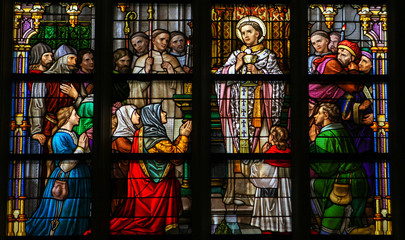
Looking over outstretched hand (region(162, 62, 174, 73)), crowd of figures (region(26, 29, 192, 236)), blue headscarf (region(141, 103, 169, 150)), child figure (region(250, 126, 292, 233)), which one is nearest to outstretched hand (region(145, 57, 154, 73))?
crowd of figures (region(26, 29, 192, 236))

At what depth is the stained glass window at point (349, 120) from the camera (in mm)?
7039

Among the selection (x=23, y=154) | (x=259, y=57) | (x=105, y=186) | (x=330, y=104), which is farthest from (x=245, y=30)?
(x=23, y=154)

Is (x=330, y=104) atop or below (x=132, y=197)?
atop

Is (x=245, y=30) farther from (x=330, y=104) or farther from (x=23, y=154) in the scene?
(x=23, y=154)

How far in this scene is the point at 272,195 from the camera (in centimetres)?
704

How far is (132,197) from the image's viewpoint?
7.01 m

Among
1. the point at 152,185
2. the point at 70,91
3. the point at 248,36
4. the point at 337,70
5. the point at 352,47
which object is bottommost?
the point at 152,185

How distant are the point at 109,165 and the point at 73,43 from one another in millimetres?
1418

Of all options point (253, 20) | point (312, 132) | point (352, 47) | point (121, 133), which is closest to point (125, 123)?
point (121, 133)

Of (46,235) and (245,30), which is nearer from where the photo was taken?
(46,235)

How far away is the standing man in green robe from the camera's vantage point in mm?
7012

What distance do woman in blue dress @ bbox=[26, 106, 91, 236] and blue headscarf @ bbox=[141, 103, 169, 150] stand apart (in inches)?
25.6

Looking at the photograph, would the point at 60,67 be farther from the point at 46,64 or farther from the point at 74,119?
the point at 74,119

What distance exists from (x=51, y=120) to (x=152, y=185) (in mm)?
1292
